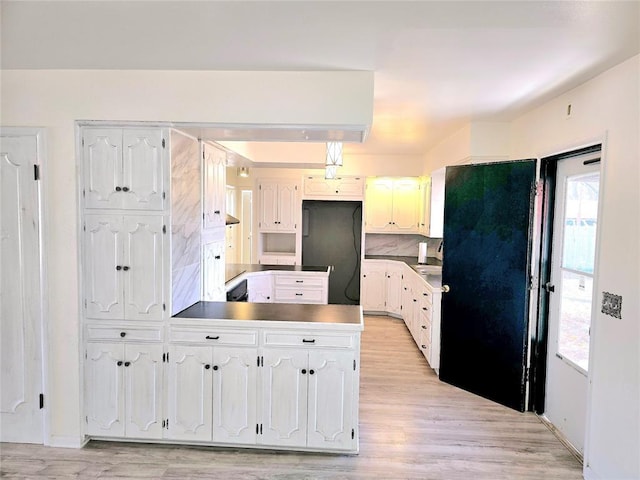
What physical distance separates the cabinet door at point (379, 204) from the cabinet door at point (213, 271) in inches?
Result: 119

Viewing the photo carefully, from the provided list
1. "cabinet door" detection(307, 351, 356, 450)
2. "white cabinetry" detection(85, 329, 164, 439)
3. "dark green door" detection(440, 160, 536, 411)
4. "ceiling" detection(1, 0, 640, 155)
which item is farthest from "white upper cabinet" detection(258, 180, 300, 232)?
"cabinet door" detection(307, 351, 356, 450)

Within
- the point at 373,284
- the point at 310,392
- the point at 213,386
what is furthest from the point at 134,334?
the point at 373,284

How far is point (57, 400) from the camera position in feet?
8.55

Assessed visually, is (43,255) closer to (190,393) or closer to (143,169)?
(143,169)

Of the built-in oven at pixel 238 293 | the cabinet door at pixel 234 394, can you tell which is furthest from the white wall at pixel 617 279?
the built-in oven at pixel 238 293

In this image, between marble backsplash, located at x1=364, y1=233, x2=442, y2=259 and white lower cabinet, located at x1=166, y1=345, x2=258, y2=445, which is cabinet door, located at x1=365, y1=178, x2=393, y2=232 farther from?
white lower cabinet, located at x1=166, y1=345, x2=258, y2=445

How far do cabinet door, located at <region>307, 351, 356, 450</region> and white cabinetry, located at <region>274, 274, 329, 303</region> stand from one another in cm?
230

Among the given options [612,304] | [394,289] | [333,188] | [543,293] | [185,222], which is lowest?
[394,289]

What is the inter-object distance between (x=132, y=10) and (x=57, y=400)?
243 cm

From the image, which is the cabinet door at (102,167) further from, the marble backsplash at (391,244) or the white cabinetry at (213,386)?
the marble backsplash at (391,244)

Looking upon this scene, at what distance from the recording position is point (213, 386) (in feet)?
8.42

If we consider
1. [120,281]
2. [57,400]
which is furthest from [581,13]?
[57,400]

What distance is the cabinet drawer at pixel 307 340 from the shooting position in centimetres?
252

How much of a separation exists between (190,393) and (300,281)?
2.38 m
